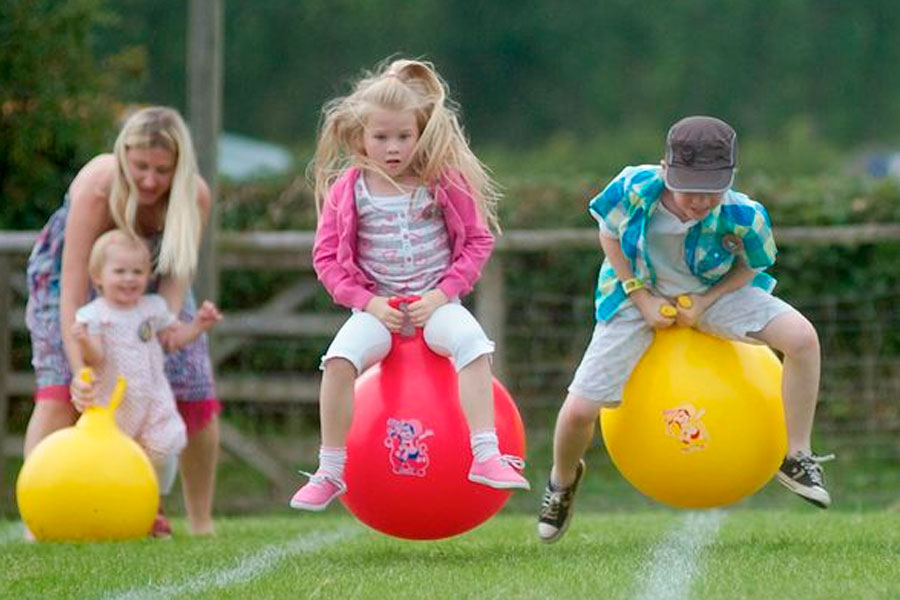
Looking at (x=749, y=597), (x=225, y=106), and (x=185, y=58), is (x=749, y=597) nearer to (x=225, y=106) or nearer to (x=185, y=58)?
(x=185, y=58)

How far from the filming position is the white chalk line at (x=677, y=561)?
6570mm

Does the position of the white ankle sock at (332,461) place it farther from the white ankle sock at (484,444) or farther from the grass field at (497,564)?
the white ankle sock at (484,444)

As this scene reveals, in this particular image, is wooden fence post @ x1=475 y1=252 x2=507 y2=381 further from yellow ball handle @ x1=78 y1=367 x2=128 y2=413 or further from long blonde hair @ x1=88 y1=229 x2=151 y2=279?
yellow ball handle @ x1=78 y1=367 x2=128 y2=413

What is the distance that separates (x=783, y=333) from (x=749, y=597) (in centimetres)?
197

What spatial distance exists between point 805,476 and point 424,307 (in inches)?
64.2

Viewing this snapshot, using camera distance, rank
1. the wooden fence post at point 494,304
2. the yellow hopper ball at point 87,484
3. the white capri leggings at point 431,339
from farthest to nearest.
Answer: the wooden fence post at point 494,304
the yellow hopper ball at point 87,484
the white capri leggings at point 431,339

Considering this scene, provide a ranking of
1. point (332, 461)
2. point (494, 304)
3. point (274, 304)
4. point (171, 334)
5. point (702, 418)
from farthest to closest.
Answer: point (274, 304)
point (494, 304)
point (171, 334)
point (702, 418)
point (332, 461)

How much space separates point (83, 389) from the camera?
913 cm

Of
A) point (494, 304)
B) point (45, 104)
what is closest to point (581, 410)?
point (494, 304)

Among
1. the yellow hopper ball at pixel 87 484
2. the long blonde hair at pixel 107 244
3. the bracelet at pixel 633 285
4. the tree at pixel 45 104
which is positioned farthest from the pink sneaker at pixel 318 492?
the tree at pixel 45 104

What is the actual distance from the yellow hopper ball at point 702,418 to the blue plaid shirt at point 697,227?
0.31m

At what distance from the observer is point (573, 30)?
5625 cm

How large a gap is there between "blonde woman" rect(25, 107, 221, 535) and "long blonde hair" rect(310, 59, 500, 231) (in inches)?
50.5

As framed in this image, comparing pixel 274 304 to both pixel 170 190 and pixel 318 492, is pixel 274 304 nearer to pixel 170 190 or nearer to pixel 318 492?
pixel 170 190
